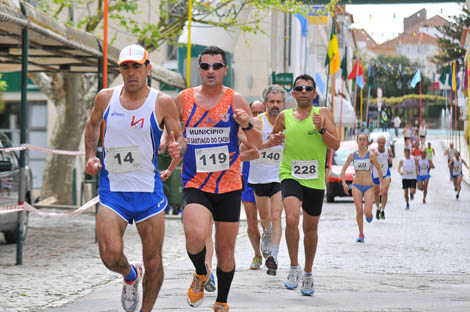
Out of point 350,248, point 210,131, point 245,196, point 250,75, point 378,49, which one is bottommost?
point 350,248

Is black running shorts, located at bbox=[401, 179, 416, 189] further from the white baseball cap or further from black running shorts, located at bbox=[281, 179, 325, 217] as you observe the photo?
the white baseball cap

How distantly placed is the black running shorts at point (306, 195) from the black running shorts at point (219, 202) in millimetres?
1838

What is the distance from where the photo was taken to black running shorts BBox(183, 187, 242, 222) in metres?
7.12

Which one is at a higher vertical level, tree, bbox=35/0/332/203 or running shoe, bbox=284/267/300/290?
tree, bbox=35/0/332/203

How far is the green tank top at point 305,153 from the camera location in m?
9.02

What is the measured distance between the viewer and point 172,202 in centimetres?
2002

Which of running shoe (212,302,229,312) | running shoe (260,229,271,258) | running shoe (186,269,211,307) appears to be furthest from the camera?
running shoe (260,229,271,258)

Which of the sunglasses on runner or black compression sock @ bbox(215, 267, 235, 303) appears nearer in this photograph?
black compression sock @ bbox(215, 267, 235, 303)

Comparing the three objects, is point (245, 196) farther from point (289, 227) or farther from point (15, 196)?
point (15, 196)

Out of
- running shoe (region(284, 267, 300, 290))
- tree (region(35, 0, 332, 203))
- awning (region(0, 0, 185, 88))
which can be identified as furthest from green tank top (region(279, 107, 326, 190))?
tree (region(35, 0, 332, 203))

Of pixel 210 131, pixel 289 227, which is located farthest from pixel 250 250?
pixel 210 131

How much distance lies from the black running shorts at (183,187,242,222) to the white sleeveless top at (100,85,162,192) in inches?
25.1

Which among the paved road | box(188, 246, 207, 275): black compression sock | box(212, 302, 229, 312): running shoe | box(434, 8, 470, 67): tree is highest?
box(434, 8, 470, 67): tree

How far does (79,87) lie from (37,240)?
8411 mm
